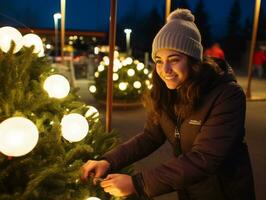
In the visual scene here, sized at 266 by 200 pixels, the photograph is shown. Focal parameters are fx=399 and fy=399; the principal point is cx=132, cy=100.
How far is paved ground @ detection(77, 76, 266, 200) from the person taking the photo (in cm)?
632

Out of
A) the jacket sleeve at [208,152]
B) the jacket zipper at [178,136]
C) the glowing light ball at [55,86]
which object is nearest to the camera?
the jacket sleeve at [208,152]

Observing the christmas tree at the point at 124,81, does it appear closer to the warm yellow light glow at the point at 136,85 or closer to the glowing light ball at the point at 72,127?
the warm yellow light glow at the point at 136,85

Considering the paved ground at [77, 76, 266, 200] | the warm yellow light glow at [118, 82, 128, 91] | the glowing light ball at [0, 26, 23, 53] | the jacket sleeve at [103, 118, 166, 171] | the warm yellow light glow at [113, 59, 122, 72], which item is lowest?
the paved ground at [77, 76, 266, 200]

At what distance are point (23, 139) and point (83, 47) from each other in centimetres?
4324

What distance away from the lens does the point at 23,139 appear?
1627 millimetres

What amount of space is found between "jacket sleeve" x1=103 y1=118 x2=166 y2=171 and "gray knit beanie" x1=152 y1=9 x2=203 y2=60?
0.53 meters

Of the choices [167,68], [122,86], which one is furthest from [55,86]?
[122,86]

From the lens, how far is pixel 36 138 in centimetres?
169

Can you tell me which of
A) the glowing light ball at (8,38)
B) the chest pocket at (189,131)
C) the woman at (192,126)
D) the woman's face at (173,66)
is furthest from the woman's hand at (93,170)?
the glowing light ball at (8,38)

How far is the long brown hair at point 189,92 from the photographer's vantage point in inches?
82.2

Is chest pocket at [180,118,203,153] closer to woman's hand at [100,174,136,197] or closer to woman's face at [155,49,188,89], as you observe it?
woman's face at [155,49,188,89]

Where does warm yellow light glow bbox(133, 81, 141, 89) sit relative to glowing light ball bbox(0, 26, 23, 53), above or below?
below

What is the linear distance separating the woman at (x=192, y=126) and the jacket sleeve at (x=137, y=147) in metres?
0.05

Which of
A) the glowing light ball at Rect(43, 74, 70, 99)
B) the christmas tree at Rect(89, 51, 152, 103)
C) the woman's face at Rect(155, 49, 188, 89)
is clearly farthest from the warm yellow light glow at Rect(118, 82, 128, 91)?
the woman's face at Rect(155, 49, 188, 89)
